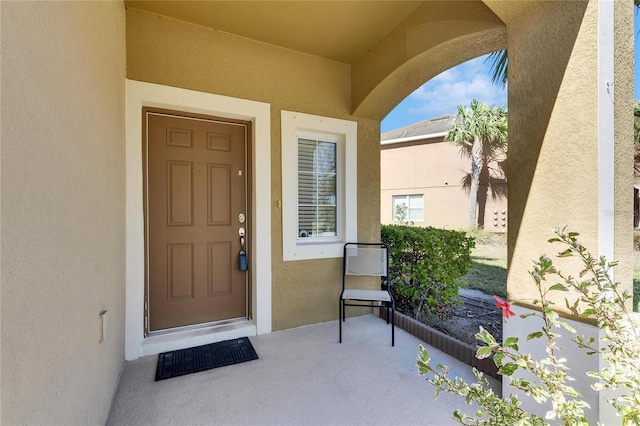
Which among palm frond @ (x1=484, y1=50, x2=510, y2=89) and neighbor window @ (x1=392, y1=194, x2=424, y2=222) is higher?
palm frond @ (x1=484, y1=50, x2=510, y2=89)

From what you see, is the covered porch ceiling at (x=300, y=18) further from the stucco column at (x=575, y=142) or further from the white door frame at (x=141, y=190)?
the stucco column at (x=575, y=142)

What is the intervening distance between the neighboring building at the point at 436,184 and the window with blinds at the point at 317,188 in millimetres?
8415

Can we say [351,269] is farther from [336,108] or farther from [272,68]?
[272,68]

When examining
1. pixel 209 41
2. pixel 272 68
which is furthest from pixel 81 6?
pixel 272 68

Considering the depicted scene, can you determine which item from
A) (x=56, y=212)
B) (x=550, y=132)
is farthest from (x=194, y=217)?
(x=550, y=132)

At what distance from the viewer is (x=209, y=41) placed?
283 centimetres

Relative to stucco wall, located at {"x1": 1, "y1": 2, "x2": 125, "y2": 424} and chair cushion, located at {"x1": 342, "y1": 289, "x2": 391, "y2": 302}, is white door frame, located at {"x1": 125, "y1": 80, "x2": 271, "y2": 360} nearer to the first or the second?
stucco wall, located at {"x1": 1, "y1": 2, "x2": 125, "y2": 424}

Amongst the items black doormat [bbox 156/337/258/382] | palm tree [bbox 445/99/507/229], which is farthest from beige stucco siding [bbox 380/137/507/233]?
black doormat [bbox 156/337/258/382]

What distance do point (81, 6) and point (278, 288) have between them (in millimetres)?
2584

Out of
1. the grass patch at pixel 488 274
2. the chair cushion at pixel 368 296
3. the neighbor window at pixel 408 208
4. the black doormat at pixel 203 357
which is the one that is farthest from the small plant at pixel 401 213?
the black doormat at pixel 203 357

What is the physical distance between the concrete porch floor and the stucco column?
84cm

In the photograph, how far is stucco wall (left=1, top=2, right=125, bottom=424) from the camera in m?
0.80

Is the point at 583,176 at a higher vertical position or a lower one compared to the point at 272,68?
lower

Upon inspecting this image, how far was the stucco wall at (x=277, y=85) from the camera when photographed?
2.64 meters
